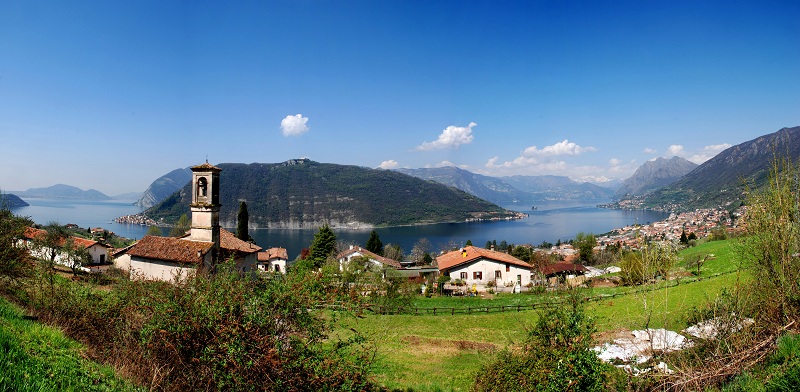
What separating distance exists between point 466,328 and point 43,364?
62.4 feet

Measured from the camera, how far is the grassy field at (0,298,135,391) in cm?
393

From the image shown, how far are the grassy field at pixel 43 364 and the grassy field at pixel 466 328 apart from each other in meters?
3.70

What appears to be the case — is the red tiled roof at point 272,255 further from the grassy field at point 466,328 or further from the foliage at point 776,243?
the foliage at point 776,243

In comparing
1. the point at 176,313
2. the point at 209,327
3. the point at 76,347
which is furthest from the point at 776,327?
the point at 76,347

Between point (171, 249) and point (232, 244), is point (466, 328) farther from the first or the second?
point (171, 249)

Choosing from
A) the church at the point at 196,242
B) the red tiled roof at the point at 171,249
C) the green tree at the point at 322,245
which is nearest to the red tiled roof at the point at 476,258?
the green tree at the point at 322,245

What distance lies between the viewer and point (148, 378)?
609 centimetres

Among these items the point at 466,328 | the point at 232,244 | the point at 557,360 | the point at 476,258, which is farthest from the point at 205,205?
the point at 476,258

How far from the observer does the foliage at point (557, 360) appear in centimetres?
632

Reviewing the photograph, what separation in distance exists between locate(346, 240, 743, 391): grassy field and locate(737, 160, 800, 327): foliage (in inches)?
54.9

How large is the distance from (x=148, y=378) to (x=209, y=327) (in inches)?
57.7

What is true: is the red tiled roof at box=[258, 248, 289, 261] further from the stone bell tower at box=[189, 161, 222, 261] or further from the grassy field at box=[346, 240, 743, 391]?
the stone bell tower at box=[189, 161, 222, 261]

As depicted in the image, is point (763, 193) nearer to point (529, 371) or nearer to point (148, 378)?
point (529, 371)

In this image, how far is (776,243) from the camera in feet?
23.0
